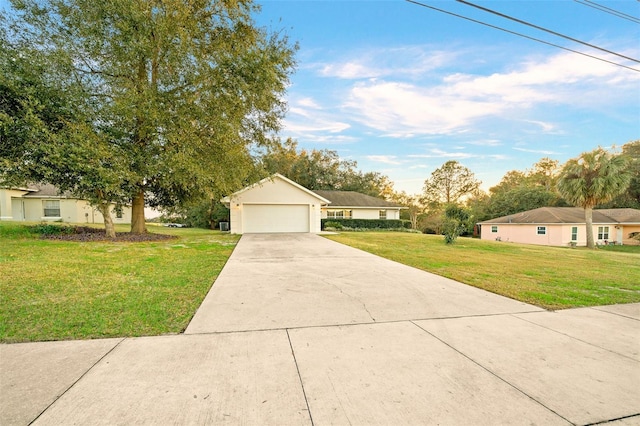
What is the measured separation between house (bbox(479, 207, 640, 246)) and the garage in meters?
20.4

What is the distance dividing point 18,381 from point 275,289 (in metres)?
3.33

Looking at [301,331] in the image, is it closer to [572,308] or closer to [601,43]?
[572,308]

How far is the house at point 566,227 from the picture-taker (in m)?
24.5

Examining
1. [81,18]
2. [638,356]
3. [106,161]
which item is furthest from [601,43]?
[81,18]

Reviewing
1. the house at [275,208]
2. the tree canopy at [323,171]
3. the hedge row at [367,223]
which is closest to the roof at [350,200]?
the hedge row at [367,223]

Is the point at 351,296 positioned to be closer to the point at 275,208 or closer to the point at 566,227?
the point at 275,208

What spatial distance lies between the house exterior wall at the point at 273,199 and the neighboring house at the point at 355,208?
230 inches

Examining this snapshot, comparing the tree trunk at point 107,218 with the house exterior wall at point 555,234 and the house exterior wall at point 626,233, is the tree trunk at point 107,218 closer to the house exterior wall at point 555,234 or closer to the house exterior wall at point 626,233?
the house exterior wall at point 555,234

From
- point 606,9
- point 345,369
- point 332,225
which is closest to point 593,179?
point 332,225

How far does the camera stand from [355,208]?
26.0 metres

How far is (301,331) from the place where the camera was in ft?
11.1

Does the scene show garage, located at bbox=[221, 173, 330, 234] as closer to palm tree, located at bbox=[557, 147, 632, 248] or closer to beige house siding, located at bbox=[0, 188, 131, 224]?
beige house siding, located at bbox=[0, 188, 131, 224]

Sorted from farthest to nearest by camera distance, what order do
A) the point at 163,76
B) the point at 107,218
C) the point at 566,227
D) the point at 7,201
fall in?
the point at 566,227 → the point at 7,201 → the point at 107,218 → the point at 163,76

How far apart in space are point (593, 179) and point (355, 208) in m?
17.5
